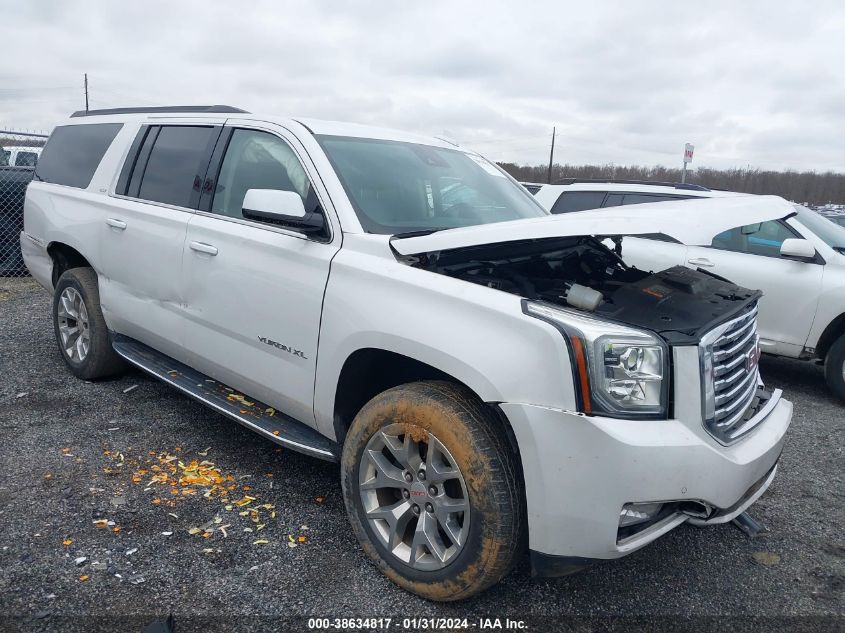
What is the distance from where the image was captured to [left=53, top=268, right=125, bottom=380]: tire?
15.2 feet

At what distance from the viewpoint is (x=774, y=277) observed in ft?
19.4

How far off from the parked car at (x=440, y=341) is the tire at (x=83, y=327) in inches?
17.8

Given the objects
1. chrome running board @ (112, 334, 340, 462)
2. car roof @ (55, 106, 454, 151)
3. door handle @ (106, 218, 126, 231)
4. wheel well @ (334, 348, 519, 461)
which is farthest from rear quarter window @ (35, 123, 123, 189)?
wheel well @ (334, 348, 519, 461)

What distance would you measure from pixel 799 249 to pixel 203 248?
4996 mm

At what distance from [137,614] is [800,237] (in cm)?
599

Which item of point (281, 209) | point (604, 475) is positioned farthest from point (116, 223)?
point (604, 475)

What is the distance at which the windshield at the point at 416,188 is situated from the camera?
3.20 meters

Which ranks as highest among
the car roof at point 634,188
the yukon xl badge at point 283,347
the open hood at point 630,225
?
the car roof at point 634,188

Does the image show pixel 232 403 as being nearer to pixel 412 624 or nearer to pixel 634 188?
pixel 412 624

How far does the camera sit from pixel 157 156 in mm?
4246

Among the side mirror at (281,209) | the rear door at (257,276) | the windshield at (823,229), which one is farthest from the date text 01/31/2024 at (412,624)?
the windshield at (823,229)

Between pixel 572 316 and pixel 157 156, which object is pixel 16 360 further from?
pixel 572 316

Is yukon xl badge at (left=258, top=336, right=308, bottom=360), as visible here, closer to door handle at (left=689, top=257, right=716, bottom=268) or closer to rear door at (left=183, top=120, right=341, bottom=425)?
rear door at (left=183, top=120, right=341, bottom=425)

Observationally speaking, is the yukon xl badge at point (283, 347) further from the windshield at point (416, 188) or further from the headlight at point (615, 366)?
the headlight at point (615, 366)
